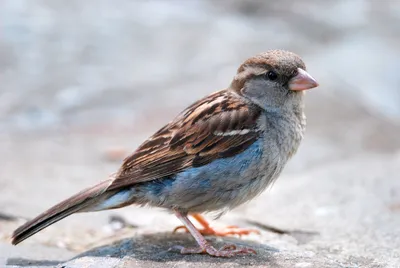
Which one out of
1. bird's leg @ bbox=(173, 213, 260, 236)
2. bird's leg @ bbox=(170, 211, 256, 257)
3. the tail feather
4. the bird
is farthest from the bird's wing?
bird's leg @ bbox=(173, 213, 260, 236)

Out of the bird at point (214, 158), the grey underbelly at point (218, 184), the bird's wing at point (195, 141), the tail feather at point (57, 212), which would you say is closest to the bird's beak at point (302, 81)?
the bird at point (214, 158)

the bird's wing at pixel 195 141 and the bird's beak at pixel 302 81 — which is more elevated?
the bird's beak at pixel 302 81

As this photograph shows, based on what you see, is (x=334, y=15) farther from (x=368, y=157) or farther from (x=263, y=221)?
(x=263, y=221)

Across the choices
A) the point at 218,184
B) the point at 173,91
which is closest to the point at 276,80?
the point at 218,184

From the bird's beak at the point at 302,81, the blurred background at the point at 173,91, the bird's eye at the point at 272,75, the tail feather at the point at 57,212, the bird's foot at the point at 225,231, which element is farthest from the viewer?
the blurred background at the point at 173,91

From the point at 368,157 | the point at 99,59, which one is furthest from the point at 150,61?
the point at 368,157

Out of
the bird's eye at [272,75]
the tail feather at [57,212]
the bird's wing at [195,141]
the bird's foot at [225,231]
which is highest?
the bird's eye at [272,75]

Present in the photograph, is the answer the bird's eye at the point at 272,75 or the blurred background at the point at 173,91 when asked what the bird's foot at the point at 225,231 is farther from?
the bird's eye at the point at 272,75

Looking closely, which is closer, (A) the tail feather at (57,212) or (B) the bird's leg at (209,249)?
(B) the bird's leg at (209,249)
